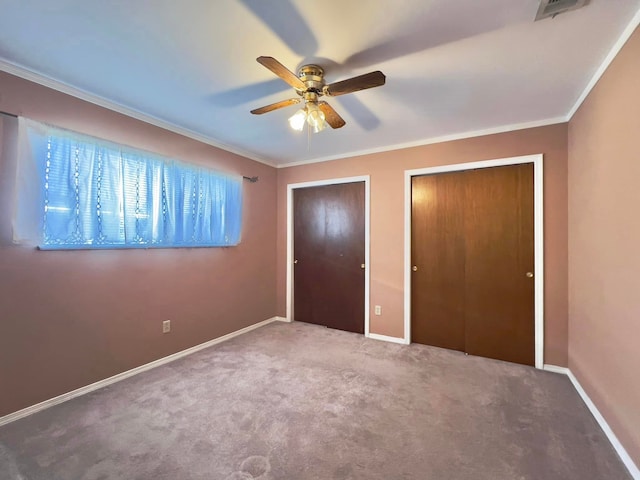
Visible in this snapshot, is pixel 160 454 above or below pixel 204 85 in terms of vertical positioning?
below

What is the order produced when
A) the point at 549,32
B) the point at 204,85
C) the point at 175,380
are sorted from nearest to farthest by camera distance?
the point at 549,32 → the point at 204,85 → the point at 175,380

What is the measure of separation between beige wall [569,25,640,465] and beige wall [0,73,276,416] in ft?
11.2

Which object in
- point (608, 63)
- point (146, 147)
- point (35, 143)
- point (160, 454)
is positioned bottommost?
point (160, 454)

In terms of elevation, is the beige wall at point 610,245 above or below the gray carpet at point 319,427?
above

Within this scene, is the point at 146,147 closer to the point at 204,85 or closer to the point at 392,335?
the point at 204,85

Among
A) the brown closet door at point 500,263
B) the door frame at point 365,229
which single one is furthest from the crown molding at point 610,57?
the door frame at point 365,229

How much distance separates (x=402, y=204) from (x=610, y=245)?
1.83 m

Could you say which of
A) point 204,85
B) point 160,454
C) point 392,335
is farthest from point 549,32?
point 160,454

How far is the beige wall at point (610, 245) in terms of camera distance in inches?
57.9

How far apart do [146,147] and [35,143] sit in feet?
2.56

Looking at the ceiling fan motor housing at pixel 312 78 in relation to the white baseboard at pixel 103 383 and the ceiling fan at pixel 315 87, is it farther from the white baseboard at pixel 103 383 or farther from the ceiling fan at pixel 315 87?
the white baseboard at pixel 103 383

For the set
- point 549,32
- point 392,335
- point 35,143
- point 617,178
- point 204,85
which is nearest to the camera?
point 549,32

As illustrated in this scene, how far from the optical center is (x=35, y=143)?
75.3 inches

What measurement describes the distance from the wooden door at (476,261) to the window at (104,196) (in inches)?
98.6
